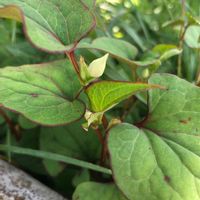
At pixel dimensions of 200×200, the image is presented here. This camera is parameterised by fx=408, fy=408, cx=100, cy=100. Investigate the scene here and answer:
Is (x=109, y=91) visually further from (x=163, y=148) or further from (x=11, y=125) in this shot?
(x=11, y=125)

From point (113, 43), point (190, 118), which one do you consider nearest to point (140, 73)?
point (113, 43)

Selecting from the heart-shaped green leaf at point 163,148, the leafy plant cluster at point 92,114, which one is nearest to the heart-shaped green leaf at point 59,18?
the leafy plant cluster at point 92,114

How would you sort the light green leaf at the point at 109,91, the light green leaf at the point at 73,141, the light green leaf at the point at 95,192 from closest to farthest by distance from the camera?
the light green leaf at the point at 109,91 → the light green leaf at the point at 95,192 → the light green leaf at the point at 73,141

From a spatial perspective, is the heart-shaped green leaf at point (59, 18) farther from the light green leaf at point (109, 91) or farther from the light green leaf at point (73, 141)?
the light green leaf at point (73, 141)

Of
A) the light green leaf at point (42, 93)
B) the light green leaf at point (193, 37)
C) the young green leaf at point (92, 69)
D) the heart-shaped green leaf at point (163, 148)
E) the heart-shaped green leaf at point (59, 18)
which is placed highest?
the heart-shaped green leaf at point (59, 18)

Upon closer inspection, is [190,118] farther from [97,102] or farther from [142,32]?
[142,32]

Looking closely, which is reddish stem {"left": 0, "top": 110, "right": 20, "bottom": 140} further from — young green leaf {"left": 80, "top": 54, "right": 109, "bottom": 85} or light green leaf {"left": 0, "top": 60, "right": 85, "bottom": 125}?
young green leaf {"left": 80, "top": 54, "right": 109, "bottom": 85}
